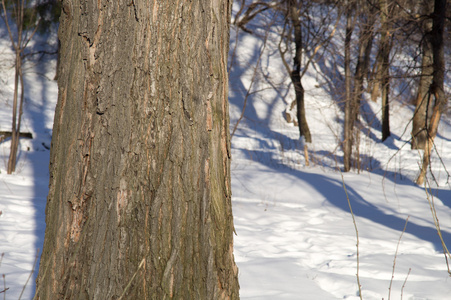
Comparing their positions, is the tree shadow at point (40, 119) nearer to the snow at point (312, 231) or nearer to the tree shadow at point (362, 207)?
the snow at point (312, 231)

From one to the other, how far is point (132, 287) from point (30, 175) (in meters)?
6.06

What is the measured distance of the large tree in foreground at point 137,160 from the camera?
157cm

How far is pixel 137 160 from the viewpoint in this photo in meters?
1.57

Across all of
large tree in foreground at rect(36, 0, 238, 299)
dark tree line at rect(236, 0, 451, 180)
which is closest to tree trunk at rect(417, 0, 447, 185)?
dark tree line at rect(236, 0, 451, 180)

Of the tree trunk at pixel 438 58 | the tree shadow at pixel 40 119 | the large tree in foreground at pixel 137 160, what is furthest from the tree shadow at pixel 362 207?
the tree shadow at pixel 40 119

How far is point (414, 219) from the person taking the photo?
520 centimetres

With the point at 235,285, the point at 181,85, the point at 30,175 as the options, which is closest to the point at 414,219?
the point at 235,285

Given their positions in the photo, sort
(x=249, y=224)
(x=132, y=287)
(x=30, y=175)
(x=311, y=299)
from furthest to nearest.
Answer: (x=30, y=175)
(x=249, y=224)
(x=311, y=299)
(x=132, y=287)

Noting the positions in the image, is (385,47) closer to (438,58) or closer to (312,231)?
(438,58)

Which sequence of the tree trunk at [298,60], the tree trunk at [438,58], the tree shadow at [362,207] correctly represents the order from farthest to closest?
the tree trunk at [298,60] → the tree trunk at [438,58] → the tree shadow at [362,207]

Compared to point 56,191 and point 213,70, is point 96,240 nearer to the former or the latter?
point 56,191

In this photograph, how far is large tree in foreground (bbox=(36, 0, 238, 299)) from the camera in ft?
5.15

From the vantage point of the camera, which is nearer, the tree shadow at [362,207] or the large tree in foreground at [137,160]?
the large tree in foreground at [137,160]

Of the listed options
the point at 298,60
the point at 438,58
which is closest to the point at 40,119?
the point at 298,60
